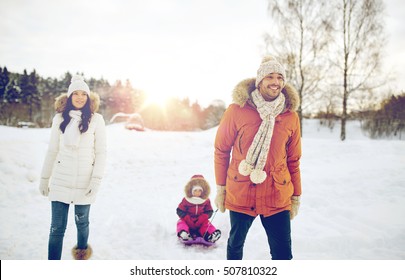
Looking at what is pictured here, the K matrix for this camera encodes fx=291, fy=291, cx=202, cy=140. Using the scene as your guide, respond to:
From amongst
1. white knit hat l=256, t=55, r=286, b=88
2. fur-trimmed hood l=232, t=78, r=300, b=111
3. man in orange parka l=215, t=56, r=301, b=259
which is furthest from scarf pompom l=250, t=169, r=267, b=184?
white knit hat l=256, t=55, r=286, b=88

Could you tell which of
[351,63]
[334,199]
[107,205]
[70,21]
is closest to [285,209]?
[334,199]

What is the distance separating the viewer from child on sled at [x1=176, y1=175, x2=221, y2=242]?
9.32 feet

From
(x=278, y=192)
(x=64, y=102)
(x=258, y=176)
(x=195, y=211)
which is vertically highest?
(x=64, y=102)

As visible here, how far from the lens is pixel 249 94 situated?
1.90 meters

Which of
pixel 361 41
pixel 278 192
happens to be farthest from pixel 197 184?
pixel 361 41

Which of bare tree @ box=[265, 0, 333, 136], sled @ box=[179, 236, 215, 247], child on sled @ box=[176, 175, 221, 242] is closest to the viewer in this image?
sled @ box=[179, 236, 215, 247]

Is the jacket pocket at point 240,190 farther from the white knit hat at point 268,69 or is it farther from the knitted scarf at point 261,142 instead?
the white knit hat at point 268,69

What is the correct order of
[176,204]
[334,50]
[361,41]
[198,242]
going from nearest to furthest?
[198,242]
[176,204]
[361,41]
[334,50]

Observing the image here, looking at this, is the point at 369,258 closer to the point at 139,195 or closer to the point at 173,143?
the point at 139,195

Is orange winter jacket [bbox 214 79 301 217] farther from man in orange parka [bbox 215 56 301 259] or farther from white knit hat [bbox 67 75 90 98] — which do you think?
white knit hat [bbox 67 75 90 98]

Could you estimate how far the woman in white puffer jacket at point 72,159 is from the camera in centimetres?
202

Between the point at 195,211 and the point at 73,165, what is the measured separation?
137 cm

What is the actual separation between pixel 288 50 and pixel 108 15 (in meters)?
5.29

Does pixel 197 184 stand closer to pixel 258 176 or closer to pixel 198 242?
pixel 198 242
